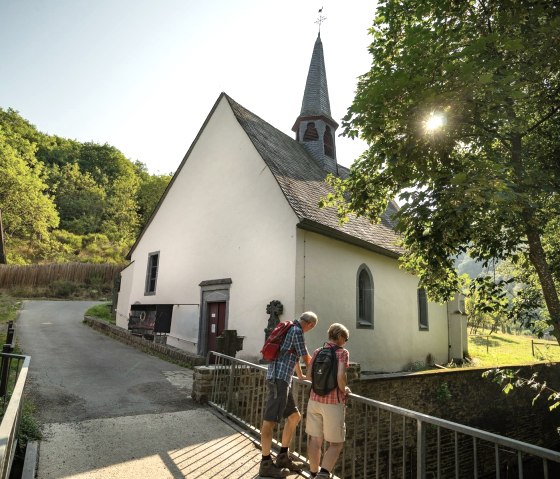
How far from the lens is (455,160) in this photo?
5.53 meters

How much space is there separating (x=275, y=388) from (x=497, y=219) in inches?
152

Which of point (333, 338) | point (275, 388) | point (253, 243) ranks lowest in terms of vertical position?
point (275, 388)

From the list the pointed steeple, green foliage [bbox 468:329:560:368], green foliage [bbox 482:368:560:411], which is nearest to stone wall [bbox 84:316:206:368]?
green foliage [bbox 482:368:560:411]

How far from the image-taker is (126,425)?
19.6ft

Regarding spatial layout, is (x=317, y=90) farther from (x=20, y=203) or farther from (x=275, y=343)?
(x=20, y=203)

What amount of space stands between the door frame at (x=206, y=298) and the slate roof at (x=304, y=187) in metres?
3.65

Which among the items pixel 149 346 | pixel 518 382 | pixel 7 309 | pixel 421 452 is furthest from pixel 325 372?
pixel 7 309

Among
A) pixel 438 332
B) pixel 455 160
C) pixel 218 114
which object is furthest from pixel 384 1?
pixel 438 332

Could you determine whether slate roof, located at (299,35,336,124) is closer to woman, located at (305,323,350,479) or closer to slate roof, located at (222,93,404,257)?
slate roof, located at (222,93,404,257)

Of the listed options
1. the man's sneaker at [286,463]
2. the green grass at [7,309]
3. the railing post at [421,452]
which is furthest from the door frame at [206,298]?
the green grass at [7,309]

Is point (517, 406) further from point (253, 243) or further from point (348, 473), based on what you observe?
point (253, 243)

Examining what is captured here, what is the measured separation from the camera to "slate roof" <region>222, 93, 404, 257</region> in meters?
11.3

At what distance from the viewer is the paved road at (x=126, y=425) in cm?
460

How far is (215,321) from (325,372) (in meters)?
9.42
